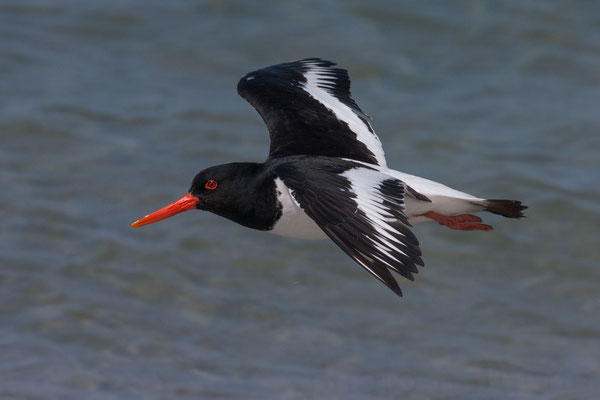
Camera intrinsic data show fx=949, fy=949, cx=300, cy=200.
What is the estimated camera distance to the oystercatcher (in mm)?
4559

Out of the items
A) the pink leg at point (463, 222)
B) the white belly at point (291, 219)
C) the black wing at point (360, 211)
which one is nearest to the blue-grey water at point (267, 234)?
the pink leg at point (463, 222)

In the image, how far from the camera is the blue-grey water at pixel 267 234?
20.7 ft

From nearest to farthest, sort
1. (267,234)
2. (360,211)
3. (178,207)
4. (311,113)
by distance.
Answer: (360,211) → (178,207) → (311,113) → (267,234)

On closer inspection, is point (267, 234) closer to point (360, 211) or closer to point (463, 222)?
point (463, 222)

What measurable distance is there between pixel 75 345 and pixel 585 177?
4694 mm

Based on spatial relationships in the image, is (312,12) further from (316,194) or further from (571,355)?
(316,194)

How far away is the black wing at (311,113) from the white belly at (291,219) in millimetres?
610

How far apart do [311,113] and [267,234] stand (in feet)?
5.54

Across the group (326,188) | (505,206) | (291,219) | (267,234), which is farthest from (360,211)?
(267,234)

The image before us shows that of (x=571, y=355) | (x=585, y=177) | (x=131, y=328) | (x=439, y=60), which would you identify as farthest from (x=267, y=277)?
(x=439, y=60)

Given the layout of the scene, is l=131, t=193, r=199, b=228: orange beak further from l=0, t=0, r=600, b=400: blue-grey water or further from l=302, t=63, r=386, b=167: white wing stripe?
l=302, t=63, r=386, b=167: white wing stripe

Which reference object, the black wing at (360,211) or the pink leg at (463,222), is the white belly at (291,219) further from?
the pink leg at (463,222)

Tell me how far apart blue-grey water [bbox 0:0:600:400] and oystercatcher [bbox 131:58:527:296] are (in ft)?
3.59

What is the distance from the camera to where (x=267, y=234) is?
7.86 meters
